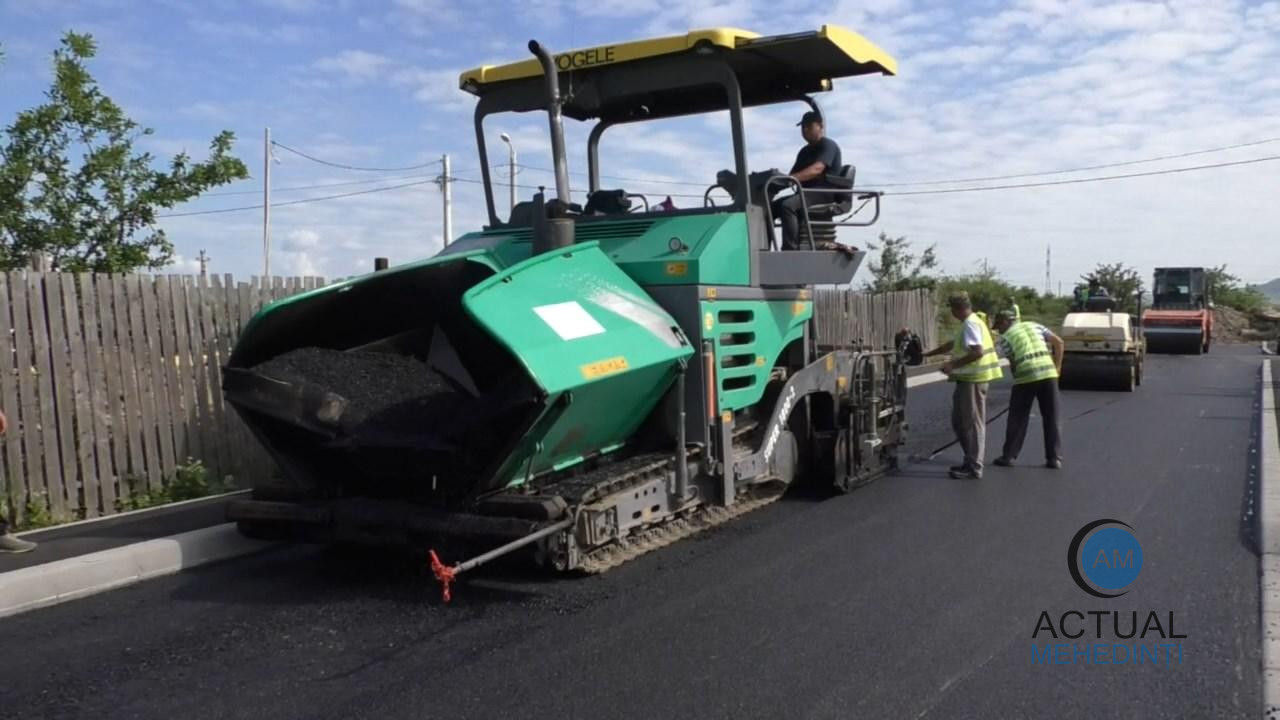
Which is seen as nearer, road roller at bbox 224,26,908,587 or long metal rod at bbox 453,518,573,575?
long metal rod at bbox 453,518,573,575

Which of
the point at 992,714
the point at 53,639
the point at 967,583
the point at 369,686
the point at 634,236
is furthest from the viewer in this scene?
the point at 634,236

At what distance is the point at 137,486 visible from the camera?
22.5 feet

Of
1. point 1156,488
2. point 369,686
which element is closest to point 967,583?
point 369,686

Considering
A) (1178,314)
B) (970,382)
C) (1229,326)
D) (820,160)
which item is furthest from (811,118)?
(1229,326)

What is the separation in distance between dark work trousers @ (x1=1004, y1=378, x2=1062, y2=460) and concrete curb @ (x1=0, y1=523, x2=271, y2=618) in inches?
248

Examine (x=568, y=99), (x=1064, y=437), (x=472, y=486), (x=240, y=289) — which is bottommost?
(x=1064, y=437)

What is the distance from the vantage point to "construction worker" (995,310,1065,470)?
29.0 ft

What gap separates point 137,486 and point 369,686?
390 centimetres

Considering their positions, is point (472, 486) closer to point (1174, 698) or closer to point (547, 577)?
point (547, 577)

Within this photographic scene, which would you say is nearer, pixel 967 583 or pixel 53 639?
pixel 53 639

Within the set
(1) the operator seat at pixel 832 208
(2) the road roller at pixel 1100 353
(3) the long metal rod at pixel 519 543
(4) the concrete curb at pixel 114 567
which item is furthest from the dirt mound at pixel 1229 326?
Answer: (4) the concrete curb at pixel 114 567

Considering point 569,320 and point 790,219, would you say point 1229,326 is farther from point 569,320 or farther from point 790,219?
point 569,320

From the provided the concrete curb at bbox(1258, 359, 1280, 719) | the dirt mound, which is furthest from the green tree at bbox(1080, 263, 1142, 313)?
the concrete curb at bbox(1258, 359, 1280, 719)

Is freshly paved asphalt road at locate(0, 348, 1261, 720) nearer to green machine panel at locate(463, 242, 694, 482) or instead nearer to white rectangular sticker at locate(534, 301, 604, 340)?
green machine panel at locate(463, 242, 694, 482)
